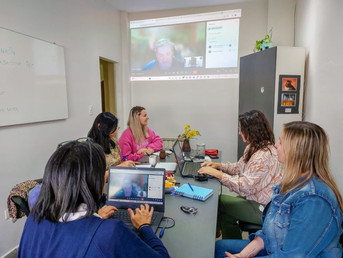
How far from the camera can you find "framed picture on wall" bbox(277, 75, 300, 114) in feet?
8.55

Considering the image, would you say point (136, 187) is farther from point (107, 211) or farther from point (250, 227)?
point (250, 227)

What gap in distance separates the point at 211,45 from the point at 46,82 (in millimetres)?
2575

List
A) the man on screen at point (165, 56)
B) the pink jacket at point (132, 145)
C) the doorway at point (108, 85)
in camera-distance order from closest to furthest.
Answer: the pink jacket at point (132, 145)
the man on screen at point (165, 56)
the doorway at point (108, 85)

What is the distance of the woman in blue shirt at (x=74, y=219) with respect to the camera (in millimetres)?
681

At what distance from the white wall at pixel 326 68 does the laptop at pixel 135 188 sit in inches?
56.6

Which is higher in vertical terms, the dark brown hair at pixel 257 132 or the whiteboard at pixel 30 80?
the whiteboard at pixel 30 80

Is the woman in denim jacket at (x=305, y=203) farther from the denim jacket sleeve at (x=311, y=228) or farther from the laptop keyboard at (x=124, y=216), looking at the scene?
the laptop keyboard at (x=124, y=216)

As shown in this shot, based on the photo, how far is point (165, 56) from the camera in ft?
12.9

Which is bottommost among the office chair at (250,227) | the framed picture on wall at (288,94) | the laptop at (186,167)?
the office chair at (250,227)

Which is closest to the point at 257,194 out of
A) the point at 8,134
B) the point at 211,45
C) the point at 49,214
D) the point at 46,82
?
the point at 49,214

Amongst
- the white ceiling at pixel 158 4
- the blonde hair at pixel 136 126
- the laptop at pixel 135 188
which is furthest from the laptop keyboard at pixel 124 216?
the white ceiling at pixel 158 4

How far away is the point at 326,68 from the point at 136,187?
2040 mm

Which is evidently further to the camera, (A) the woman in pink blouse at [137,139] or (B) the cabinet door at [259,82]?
(B) the cabinet door at [259,82]

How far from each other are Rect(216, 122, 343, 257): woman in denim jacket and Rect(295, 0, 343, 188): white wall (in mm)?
991
